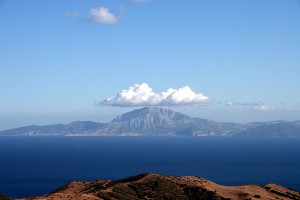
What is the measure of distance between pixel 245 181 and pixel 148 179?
99373mm

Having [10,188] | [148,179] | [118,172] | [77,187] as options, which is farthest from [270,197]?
[118,172]

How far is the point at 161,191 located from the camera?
261 ft

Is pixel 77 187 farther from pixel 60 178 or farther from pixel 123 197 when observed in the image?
pixel 60 178

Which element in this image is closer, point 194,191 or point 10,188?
point 194,191

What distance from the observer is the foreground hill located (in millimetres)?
75438

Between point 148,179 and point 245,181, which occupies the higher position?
point 148,179

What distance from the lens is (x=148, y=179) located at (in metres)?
86.1

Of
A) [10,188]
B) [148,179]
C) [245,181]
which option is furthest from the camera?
[245,181]

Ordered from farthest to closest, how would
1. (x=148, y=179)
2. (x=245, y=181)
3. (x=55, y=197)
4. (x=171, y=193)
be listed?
(x=245, y=181) < (x=148, y=179) < (x=171, y=193) < (x=55, y=197)

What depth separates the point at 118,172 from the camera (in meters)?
198

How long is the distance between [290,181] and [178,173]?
160ft

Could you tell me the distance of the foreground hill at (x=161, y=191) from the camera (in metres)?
75.4

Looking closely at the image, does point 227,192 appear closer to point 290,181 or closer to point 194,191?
point 194,191

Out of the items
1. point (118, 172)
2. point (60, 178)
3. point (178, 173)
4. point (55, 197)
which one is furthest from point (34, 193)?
point (55, 197)
